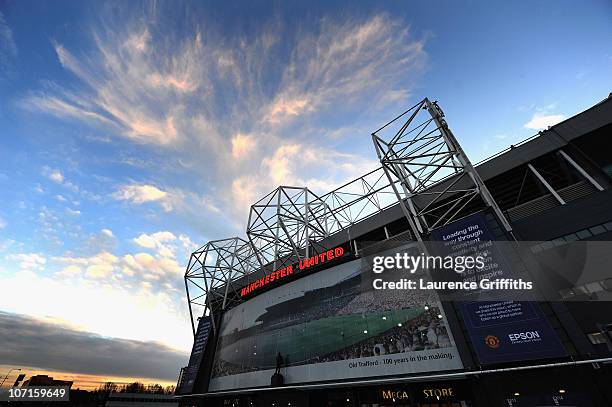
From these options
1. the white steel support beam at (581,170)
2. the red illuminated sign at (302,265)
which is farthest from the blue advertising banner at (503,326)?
the red illuminated sign at (302,265)

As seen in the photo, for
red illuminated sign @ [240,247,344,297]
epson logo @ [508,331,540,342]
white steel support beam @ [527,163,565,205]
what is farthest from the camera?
red illuminated sign @ [240,247,344,297]

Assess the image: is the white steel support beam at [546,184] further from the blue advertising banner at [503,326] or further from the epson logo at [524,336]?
the epson logo at [524,336]

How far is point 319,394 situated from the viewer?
28.1 metres

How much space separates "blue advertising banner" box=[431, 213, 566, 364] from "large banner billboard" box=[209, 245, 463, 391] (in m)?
3.06

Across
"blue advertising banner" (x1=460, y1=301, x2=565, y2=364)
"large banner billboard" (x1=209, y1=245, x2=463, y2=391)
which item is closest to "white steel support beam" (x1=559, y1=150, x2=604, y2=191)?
"blue advertising banner" (x1=460, y1=301, x2=565, y2=364)

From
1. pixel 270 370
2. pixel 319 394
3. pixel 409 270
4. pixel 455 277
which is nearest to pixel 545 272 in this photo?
pixel 455 277

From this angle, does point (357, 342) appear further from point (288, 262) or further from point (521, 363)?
point (288, 262)

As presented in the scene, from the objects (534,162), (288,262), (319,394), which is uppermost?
(288,262)

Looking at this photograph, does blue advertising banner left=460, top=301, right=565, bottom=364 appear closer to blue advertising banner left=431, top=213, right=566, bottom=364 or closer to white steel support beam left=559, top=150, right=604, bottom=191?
blue advertising banner left=431, top=213, right=566, bottom=364

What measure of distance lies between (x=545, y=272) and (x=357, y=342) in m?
16.2

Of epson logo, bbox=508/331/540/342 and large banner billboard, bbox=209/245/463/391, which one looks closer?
epson logo, bbox=508/331/540/342

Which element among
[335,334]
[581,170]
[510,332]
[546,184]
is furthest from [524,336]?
[335,334]

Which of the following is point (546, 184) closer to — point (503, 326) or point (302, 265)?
point (503, 326)

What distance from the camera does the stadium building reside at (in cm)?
1688
